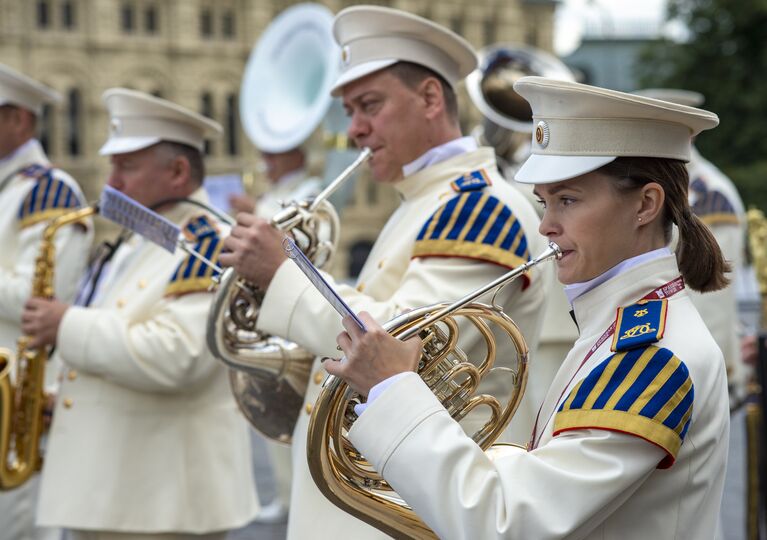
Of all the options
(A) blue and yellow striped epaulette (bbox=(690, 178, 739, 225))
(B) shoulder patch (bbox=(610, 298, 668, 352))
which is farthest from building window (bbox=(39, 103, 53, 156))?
(B) shoulder patch (bbox=(610, 298, 668, 352))

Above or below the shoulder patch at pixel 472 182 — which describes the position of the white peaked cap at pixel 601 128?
above

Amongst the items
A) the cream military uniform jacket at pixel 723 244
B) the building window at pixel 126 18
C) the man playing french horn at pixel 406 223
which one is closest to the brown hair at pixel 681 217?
the man playing french horn at pixel 406 223

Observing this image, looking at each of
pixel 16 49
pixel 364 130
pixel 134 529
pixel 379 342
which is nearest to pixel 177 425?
pixel 134 529

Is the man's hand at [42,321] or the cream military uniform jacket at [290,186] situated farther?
the cream military uniform jacket at [290,186]

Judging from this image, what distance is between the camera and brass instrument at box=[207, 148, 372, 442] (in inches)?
136

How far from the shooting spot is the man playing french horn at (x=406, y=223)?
3.22m

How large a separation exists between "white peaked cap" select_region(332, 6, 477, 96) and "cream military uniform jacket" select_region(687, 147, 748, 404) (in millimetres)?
2039

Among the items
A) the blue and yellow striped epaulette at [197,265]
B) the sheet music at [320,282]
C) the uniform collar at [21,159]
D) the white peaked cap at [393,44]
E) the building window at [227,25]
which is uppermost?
the white peaked cap at [393,44]

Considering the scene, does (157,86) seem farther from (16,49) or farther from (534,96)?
(534,96)

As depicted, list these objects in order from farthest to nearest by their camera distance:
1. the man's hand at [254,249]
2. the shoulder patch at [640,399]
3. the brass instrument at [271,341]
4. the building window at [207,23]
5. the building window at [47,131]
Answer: the building window at [207,23] → the building window at [47,131] → the brass instrument at [271,341] → the man's hand at [254,249] → the shoulder patch at [640,399]

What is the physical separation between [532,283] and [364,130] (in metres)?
0.70

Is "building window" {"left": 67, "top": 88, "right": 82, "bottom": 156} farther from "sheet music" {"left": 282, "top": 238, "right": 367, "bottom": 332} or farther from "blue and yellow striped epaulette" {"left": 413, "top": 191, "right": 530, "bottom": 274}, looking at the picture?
"sheet music" {"left": 282, "top": 238, "right": 367, "bottom": 332}

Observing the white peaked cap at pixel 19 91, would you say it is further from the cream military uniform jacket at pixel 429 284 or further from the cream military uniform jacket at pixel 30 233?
the cream military uniform jacket at pixel 429 284

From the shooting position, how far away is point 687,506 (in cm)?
213
